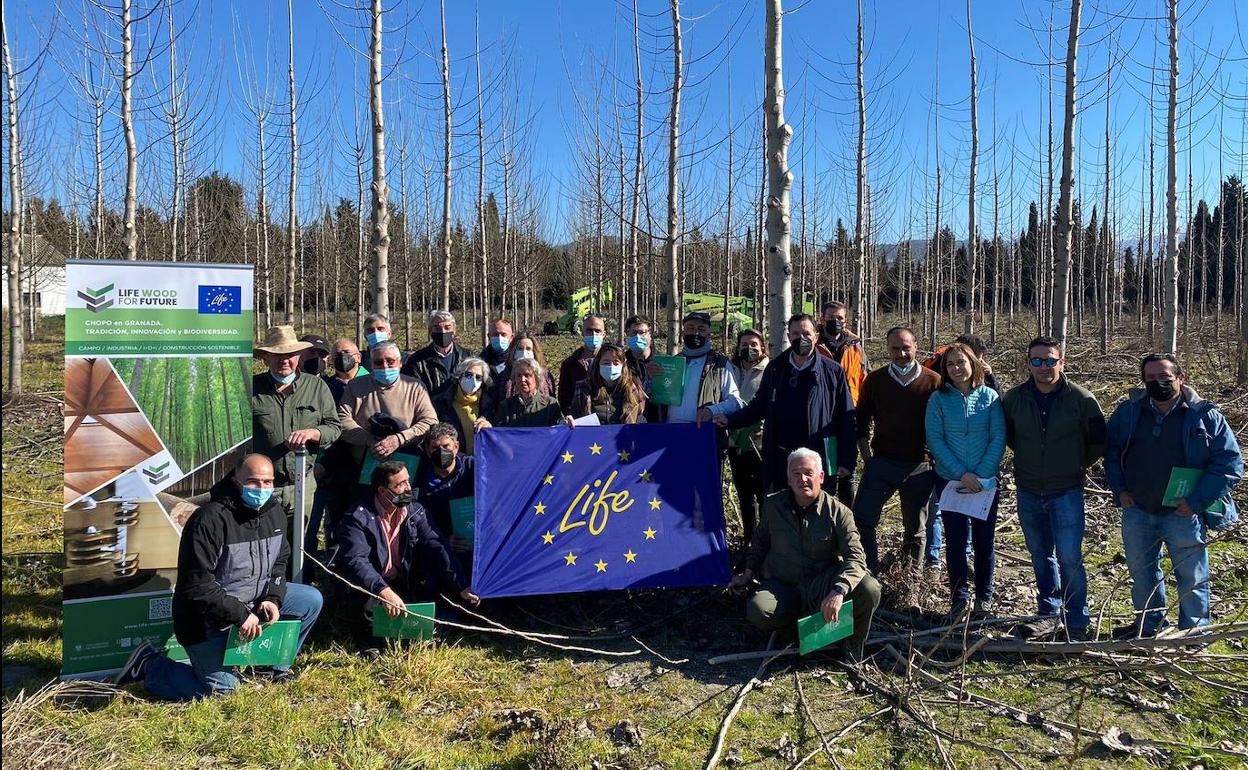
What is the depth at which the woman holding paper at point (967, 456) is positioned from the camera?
565 centimetres

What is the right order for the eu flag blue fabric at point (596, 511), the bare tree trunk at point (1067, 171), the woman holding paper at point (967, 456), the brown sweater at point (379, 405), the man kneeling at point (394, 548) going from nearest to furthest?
the man kneeling at point (394, 548), the woman holding paper at point (967, 456), the eu flag blue fabric at point (596, 511), the brown sweater at point (379, 405), the bare tree trunk at point (1067, 171)

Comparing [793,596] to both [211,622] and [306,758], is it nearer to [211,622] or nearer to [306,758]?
[306,758]

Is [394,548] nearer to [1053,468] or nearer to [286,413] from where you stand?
[286,413]

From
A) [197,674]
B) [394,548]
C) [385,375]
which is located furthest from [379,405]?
[197,674]

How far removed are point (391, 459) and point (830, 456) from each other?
336 centimetres

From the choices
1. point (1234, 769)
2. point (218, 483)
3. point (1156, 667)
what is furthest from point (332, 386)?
point (1234, 769)

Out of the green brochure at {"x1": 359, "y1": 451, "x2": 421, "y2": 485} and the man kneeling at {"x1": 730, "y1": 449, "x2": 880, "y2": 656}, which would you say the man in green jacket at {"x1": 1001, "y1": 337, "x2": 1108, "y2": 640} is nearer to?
the man kneeling at {"x1": 730, "y1": 449, "x2": 880, "y2": 656}

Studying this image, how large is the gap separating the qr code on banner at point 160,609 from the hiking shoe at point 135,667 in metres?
0.23

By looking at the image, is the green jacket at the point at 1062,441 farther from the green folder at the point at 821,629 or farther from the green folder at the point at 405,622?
the green folder at the point at 405,622

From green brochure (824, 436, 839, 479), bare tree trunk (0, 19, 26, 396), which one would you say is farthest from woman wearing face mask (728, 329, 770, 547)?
bare tree trunk (0, 19, 26, 396)

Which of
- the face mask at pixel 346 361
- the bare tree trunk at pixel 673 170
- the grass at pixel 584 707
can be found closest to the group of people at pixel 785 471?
the grass at pixel 584 707

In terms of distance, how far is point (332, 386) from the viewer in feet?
23.9

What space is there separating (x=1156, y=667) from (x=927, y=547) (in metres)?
2.28

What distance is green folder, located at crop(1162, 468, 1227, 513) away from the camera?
16.9 ft
